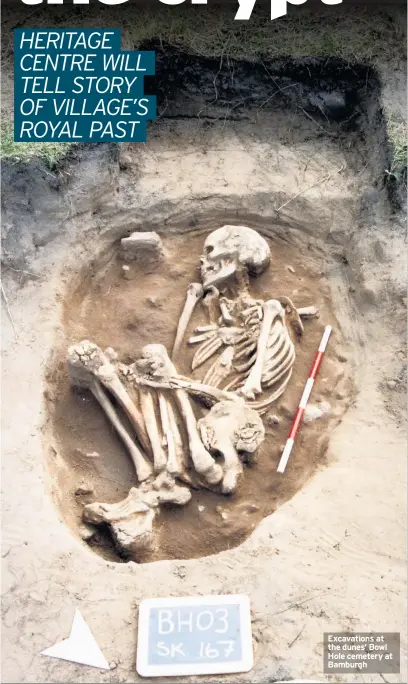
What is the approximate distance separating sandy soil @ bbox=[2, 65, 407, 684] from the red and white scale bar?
4.6 inches

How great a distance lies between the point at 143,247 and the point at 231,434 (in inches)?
90.1

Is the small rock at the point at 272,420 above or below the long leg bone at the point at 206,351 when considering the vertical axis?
below

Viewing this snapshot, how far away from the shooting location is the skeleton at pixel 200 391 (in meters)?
5.89

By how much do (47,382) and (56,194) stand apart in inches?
74.8

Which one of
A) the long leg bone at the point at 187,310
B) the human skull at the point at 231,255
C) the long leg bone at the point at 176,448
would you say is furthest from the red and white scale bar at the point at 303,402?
the long leg bone at the point at 187,310

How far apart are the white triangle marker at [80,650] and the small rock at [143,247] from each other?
3604 millimetres

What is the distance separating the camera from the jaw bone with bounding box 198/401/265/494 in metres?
6.00

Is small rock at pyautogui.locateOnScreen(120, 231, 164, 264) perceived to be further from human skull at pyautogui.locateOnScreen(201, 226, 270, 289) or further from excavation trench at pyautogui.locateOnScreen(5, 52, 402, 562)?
human skull at pyautogui.locateOnScreen(201, 226, 270, 289)

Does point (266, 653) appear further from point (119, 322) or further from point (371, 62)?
point (371, 62)

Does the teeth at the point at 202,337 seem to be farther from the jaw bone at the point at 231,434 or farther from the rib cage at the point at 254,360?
the jaw bone at the point at 231,434

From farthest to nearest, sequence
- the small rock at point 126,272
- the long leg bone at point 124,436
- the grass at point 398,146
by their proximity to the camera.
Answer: the small rock at point 126,272, the grass at point 398,146, the long leg bone at point 124,436

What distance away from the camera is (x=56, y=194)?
24.0 ft

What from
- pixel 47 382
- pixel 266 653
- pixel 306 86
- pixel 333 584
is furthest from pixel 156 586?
pixel 306 86

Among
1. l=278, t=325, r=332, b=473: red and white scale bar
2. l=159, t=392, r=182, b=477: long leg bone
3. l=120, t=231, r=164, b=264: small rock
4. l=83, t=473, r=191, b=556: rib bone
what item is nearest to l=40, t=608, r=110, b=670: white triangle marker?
l=83, t=473, r=191, b=556: rib bone
